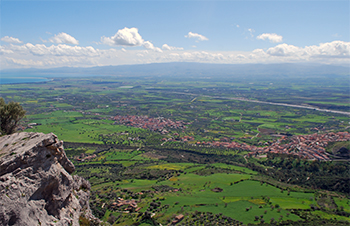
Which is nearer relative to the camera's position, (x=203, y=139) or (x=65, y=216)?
(x=65, y=216)

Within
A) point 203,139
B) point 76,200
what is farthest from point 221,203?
point 203,139

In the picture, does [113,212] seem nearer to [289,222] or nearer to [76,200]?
[76,200]

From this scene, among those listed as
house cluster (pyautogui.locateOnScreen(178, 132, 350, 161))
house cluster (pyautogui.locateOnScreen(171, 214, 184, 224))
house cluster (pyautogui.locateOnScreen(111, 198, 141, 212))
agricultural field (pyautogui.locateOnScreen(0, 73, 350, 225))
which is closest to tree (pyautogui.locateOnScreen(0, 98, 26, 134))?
agricultural field (pyautogui.locateOnScreen(0, 73, 350, 225))

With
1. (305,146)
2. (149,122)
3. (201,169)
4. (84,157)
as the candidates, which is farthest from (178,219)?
(149,122)

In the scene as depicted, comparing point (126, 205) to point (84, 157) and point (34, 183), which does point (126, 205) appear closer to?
point (34, 183)

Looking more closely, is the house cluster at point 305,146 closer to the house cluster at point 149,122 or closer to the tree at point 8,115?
the house cluster at point 149,122
